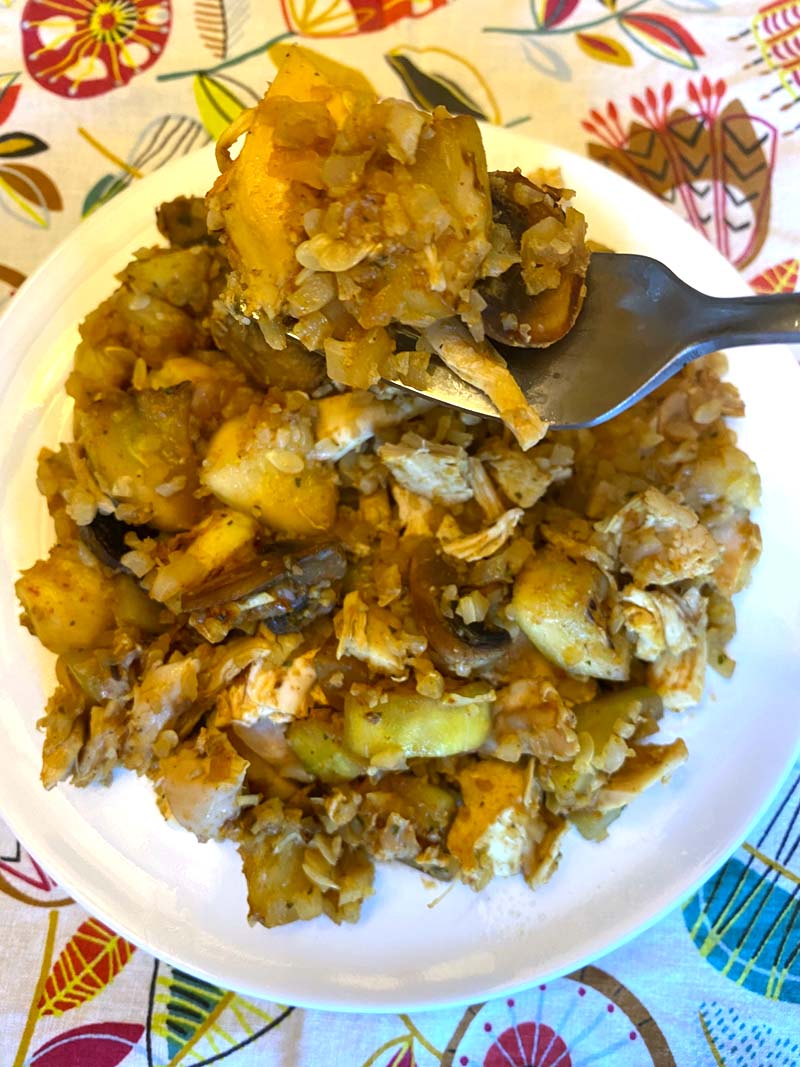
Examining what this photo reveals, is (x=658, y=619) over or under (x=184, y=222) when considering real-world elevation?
under

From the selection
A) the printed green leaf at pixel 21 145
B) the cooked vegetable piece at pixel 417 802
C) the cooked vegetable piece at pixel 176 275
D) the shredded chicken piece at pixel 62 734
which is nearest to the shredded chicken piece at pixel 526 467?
the cooked vegetable piece at pixel 417 802

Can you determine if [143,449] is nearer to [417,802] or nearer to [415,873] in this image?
[417,802]

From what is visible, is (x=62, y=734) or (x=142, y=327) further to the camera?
(x=142, y=327)

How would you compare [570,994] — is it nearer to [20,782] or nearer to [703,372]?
[20,782]

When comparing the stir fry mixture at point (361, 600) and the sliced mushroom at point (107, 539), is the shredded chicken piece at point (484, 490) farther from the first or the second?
the sliced mushroom at point (107, 539)

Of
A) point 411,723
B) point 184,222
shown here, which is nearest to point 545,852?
point 411,723

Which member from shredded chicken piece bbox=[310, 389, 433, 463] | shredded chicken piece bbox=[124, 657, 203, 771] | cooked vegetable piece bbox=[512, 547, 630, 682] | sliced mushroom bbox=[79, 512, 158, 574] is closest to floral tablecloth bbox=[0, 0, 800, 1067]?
shredded chicken piece bbox=[124, 657, 203, 771]

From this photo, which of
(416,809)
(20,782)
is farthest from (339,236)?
(20,782)
